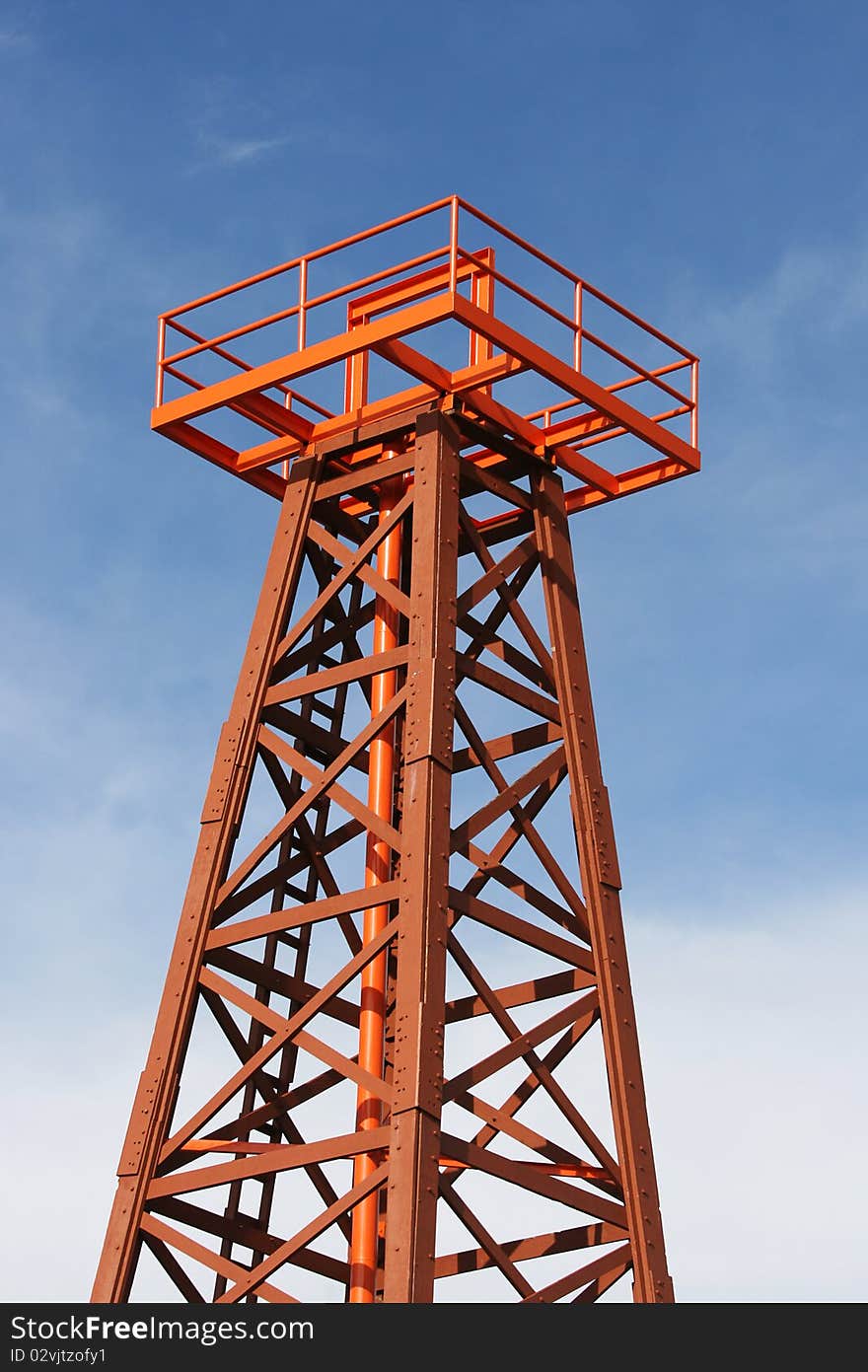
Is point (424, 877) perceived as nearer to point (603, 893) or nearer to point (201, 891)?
point (603, 893)

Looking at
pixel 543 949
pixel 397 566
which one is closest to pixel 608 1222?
pixel 543 949

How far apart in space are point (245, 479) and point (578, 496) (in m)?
2.99

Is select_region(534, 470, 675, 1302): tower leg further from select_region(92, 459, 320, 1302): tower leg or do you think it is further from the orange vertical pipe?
select_region(92, 459, 320, 1302): tower leg

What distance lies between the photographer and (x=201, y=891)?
64.5ft

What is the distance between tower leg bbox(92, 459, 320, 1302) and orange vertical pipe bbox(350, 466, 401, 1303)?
0.81m

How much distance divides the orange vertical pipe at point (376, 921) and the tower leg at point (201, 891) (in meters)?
0.81

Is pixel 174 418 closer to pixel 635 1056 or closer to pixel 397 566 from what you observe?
pixel 397 566

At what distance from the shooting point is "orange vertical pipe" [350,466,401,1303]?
1867 cm

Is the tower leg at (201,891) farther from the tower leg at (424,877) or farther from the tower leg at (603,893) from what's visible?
the tower leg at (603,893)

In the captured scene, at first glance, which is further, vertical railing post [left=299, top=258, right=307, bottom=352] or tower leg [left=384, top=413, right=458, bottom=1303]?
vertical railing post [left=299, top=258, right=307, bottom=352]

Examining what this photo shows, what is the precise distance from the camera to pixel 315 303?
1981cm

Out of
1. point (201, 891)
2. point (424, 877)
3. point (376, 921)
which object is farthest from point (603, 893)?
point (201, 891)

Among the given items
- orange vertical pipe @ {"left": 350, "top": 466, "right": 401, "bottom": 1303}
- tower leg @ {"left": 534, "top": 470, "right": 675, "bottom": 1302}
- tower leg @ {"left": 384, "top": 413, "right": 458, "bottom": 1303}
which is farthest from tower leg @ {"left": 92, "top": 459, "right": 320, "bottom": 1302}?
tower leg @ {"left": 534, "top": 470, "right": 675, "bottom": 1302}

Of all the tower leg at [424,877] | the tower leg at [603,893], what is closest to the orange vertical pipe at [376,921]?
the tower leg at [424,877]
